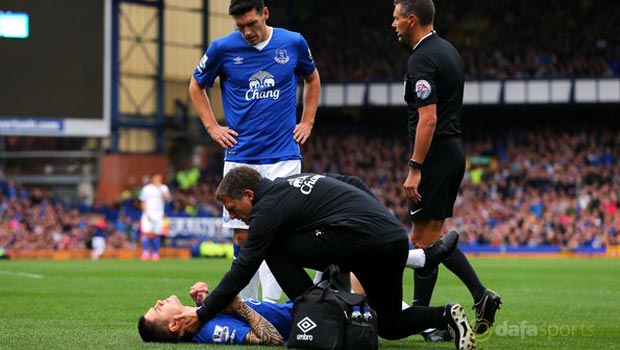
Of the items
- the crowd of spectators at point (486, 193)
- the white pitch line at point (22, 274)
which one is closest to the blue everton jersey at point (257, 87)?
the white pitch line at point (22, 274)

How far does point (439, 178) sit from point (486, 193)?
3224cm

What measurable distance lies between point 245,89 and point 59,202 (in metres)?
33.4

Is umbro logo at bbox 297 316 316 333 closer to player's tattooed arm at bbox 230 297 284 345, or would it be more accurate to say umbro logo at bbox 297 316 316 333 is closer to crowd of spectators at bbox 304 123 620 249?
player's tattooed arm at bbox 230 297 284 345

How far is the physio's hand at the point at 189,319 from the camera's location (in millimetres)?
7648

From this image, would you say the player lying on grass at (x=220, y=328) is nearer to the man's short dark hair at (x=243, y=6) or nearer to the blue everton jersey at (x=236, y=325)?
the blue everton jersey at (x=236, y=325)

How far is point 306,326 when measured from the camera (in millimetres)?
7250

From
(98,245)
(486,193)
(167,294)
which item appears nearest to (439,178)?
(167,294)

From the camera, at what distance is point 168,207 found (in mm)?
39969

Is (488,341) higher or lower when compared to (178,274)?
higher

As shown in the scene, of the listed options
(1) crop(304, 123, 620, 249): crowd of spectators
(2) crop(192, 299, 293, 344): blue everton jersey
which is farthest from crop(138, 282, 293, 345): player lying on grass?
(1) crop(304, 123, 620, 249): crowd of spectators

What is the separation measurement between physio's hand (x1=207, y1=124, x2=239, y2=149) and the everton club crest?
2.15 feet

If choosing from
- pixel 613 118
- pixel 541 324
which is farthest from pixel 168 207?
pixel 541 324

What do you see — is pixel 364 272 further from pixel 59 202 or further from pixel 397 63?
pixel 397 63

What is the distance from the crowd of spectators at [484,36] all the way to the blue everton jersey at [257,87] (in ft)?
113
